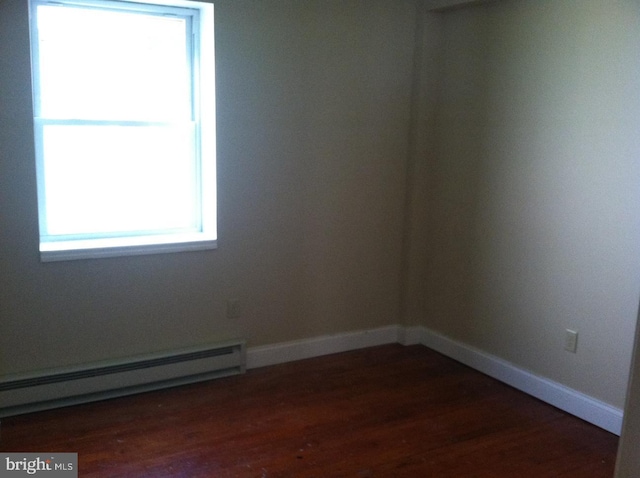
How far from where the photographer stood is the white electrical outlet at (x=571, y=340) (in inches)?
126

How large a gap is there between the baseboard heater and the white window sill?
23.2 inches

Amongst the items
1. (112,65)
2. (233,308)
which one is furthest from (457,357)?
(112,65)

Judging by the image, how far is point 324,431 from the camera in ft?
9.79

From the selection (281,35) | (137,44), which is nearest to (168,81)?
(137,44)

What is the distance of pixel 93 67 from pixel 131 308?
4.37 ft

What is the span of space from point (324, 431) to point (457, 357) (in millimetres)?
1325

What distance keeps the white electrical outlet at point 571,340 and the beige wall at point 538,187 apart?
3 centimetres

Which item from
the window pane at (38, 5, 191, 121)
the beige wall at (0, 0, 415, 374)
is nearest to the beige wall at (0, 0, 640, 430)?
the beige wall at (0, 0, 415, 374)

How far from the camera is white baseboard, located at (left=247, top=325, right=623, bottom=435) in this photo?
3.12 meters

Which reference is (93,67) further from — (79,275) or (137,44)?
(79,275)

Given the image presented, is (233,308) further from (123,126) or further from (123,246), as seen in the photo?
(123,126)

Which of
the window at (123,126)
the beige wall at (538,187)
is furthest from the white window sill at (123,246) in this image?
the beige wall at (538,187)

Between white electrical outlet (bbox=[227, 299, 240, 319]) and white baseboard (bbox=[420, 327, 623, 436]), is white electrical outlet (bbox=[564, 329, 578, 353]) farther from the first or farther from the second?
white electrical outlet (bbox=[227, 299, 240, 319])

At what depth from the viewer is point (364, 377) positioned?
3.65m
